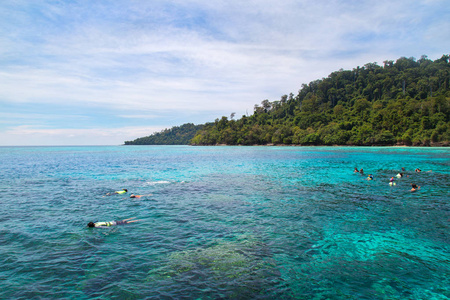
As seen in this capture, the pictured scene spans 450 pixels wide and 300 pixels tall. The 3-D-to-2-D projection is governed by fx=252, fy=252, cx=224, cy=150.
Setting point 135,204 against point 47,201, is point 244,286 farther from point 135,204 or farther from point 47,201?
point 47,201

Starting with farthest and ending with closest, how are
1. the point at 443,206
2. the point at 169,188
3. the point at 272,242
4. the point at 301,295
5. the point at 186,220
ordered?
the point at 169,188 → the point at 443,206 → the point at 186,220 → the point at 272,242 → the point at 301,295

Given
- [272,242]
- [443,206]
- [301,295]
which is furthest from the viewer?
[443,206]

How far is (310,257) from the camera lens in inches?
405

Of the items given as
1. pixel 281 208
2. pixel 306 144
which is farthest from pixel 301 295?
pixel 306 144

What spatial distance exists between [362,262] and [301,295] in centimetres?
371

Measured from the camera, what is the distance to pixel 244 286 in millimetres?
8125

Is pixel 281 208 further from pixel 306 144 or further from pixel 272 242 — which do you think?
pixel 306 144

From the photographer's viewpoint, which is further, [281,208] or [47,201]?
[47,201]

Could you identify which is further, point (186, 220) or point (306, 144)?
point (306, 144)

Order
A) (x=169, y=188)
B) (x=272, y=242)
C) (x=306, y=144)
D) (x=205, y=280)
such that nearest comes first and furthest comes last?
(x=205, y=280) < (x=272, y=242) < (x=169, y=188) < (x=306, y=144)

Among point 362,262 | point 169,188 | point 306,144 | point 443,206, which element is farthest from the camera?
point 306,144

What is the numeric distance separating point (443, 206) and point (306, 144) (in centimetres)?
17745

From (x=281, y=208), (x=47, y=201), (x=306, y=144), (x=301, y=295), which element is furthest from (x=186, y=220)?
(x=306, y=144)

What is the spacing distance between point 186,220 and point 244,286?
7.70 m
